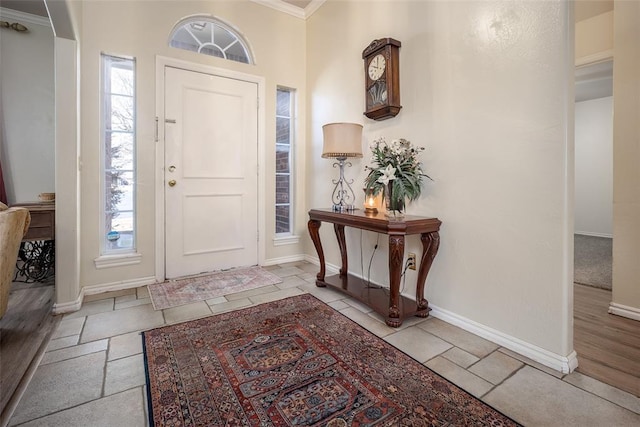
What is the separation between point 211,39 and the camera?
3.18 m

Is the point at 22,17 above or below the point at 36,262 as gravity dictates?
above

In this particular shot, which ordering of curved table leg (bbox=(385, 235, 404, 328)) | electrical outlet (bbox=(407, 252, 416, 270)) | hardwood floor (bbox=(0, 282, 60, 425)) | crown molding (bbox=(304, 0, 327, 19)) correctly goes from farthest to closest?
crown molding (bbox=(304, 0, 327, 19))
electrical outlet (bbox=(407, 252, 416, 270))
curved table leg (bbox=(385, 235, 404, 328))
hardwood floor (bbox=(0, 282, 60, 425))

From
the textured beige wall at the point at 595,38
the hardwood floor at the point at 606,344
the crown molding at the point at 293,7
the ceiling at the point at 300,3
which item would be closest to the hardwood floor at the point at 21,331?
the hardwood floor at the point at 606,344

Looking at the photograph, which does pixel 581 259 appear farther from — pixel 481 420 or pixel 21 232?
pixel 21 232

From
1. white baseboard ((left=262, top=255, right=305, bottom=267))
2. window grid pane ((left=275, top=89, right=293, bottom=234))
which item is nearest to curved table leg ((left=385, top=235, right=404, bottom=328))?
white baseboard ((left=262, top=255, right=305, bottom=267))

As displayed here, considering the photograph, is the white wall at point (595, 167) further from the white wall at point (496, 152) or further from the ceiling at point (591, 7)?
the white wall at point (496, 152)

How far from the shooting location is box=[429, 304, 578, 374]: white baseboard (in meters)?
1.53

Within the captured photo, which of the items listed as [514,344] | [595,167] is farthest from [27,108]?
[595,167]

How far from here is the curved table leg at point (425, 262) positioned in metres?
2.06

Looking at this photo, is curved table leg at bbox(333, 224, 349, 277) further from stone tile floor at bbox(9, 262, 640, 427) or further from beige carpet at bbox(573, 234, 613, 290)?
beige carpet at bbox(573, 234, 613, 290)

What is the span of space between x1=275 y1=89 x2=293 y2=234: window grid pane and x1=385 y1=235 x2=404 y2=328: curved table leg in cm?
197

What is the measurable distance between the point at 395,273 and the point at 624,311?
1.71 m

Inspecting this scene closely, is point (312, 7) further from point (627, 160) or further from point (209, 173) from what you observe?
point (627, 160)

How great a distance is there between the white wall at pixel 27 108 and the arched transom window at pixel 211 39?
1.70 m
